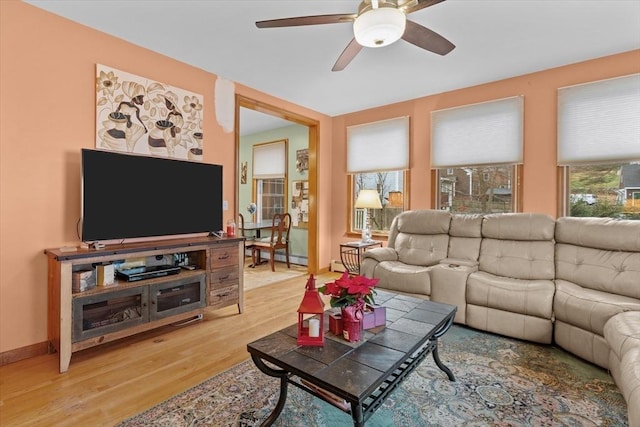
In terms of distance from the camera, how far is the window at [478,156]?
12.3 feet

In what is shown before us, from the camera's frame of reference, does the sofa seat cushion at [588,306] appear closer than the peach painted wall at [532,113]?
Yes

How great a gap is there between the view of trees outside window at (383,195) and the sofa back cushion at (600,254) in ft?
6.93

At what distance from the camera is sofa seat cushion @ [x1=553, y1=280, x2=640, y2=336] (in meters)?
2.19

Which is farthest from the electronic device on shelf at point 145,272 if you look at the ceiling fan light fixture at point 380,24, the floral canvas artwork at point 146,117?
the ceiling fan light fixture at point 380,24

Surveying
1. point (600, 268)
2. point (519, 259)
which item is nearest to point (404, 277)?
point (519, 259)

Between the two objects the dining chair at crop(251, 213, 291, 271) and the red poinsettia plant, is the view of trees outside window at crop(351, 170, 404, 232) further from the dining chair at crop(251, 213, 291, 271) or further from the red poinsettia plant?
the red poinsettia plant

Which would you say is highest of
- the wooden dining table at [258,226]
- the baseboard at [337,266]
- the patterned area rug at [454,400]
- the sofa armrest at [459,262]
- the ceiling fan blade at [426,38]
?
the ceiling fan blade at [426,38]

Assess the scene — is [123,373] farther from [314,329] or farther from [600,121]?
[600,121]

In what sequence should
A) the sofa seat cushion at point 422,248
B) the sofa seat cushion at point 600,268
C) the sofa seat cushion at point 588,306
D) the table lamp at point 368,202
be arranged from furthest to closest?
the table lamp at point 368,202
the sofa seat cushion at point 422,248
the sofa seat cushion at point 600,268
the sofa seat cushion at point 588,306

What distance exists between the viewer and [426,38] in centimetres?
209

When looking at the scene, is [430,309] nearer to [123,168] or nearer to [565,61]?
[123,168]

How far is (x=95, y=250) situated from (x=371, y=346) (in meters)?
2.19

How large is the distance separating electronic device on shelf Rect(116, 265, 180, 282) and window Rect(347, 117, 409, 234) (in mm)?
3038

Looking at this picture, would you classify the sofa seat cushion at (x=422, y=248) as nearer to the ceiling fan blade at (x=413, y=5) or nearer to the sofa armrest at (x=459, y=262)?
the sofa armrest at (x=459, y=262)
